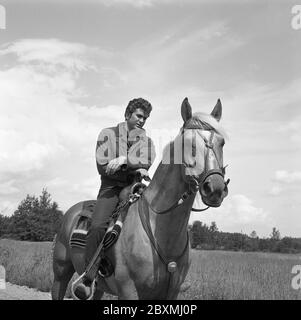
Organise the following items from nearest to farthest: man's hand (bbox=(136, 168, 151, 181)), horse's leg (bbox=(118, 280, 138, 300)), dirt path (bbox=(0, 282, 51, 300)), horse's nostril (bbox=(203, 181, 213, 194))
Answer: horse's nostril (bbox=(203, 181, 213, 194))
horse's leg (bbox=(118, 280, 138, 300))
man's hand (bbox=(136, 168, 151, 181))
dirt path (bbox=(0, 282, 51, 300))

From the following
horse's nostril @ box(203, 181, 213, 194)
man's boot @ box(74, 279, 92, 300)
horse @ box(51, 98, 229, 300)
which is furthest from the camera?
man's boot @ box(74, 279, 92, 300)

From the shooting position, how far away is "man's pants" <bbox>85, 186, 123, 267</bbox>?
4980mm

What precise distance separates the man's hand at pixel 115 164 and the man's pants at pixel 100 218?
342 millimetres

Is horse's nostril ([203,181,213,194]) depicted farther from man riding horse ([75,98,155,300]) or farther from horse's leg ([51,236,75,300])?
horse's leg ([51,236,75,300])

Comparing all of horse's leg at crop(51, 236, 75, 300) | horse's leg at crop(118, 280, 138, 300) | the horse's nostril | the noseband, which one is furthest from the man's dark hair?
horse's leg at crop(51, 236, 75, 300)

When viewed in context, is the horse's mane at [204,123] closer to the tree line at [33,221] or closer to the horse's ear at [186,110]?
the horse's ear at [186,110]

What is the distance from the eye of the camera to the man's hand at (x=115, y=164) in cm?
504

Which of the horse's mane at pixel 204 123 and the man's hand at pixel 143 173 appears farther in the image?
the man's hand at pixel 143 173

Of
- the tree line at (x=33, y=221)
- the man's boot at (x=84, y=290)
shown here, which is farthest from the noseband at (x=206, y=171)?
the tree line at (x=33, y=221)

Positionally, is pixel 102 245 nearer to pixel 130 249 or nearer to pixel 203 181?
pixel 130 249

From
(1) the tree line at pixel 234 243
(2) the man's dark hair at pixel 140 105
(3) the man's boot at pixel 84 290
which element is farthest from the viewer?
(1) the tree line at pixel 234 243
